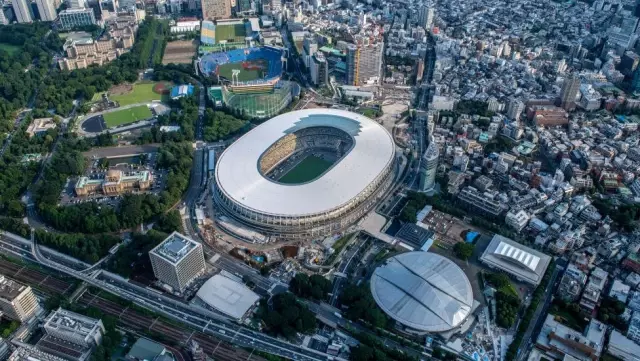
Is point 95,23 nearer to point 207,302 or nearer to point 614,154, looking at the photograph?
point 207,302

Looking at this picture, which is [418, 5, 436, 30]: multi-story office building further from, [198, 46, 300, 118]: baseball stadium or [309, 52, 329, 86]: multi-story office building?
[198, 46, 300, 118]: baseball stadium

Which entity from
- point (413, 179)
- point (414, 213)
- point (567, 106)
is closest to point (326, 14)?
point (567, 106)

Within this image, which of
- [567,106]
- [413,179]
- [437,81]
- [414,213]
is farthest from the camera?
[437,81]

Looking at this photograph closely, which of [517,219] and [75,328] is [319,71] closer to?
[517,219]

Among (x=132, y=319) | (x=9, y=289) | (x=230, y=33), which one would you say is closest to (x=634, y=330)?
(x=132, y=319)

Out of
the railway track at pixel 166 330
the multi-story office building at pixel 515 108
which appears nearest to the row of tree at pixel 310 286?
the railway track at pixel 166 330

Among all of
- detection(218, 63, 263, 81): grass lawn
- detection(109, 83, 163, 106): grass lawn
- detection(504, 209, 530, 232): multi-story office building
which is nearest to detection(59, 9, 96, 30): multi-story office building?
detection(109, 83, 163, 106): grass lawn
